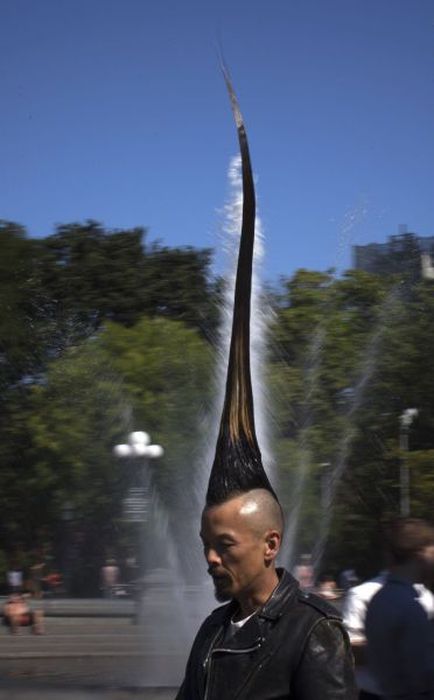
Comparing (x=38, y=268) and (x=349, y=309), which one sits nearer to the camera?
(x=349, y=309)

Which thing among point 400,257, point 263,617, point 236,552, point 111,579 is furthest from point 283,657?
point 400,257

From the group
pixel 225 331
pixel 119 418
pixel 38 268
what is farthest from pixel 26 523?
pixel 225 331

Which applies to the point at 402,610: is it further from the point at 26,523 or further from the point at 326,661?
the point at 26,523

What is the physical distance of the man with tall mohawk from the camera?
2.21m

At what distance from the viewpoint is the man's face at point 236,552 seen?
→ 7.77 ft

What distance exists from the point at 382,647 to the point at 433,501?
17713 mm

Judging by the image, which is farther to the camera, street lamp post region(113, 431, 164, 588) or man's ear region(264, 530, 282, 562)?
street lamp post region(113, 431, 164, 588)

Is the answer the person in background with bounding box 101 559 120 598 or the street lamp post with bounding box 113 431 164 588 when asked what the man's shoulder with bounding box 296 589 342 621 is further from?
the person in background with bounding box 101 559 120 598

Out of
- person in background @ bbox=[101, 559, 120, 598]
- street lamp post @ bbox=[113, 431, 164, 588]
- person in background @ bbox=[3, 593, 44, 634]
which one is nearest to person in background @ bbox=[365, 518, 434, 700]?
street lamp post @ bbox=[113, 431, 164, 588]

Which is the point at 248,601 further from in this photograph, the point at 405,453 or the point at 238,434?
the point at 405,453

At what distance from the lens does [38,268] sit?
37.3m

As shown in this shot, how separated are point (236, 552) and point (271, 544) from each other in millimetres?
77

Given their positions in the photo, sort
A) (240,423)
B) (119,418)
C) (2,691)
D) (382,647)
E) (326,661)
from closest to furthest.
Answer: (326,661) < (240,423) < (382,647) < (2,691) < (119,418)

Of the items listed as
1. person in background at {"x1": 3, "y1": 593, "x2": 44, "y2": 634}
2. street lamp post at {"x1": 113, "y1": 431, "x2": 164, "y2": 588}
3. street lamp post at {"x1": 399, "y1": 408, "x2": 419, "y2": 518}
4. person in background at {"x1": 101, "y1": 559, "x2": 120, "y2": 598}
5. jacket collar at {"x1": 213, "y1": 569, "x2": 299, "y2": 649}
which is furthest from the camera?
person in background at {"x1": 101, "y1": 559, "x2": 120, "y2": 598}
